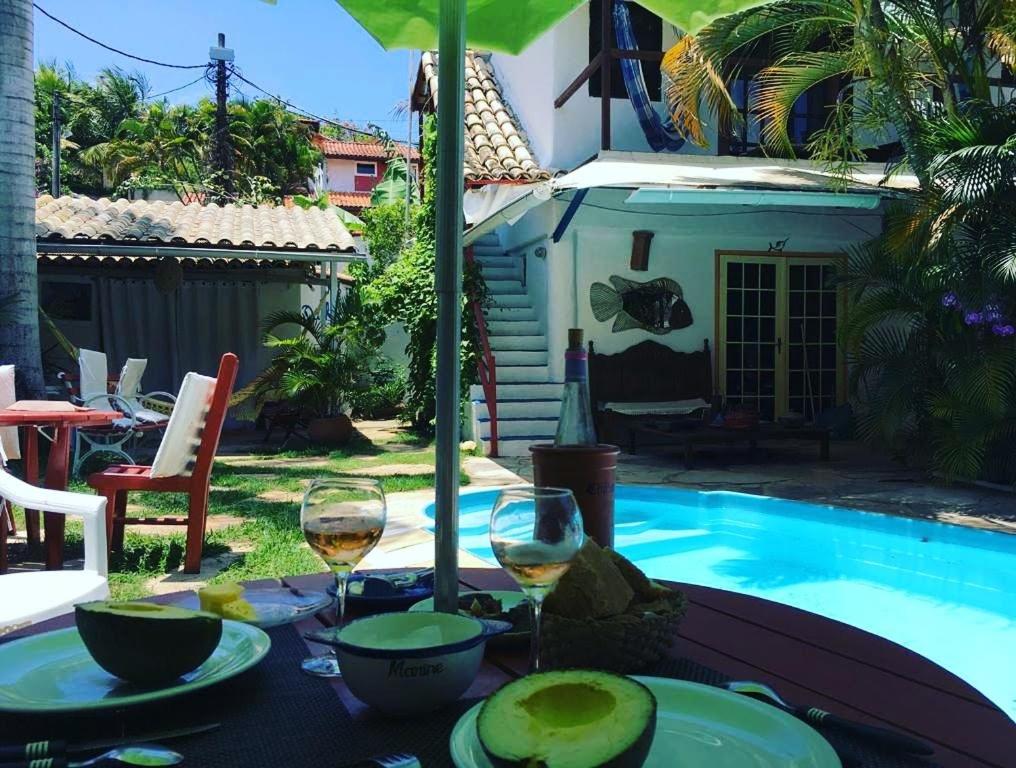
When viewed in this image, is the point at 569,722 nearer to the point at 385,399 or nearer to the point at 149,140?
the point at 385,399

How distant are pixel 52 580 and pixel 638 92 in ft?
32.6

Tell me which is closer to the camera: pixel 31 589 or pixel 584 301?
pixel 31 589

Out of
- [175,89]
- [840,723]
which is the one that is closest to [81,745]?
[840,723]

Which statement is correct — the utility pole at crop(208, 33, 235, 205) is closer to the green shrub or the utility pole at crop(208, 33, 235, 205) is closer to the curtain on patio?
the curtain on patio

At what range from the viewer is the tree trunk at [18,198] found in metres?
7.41

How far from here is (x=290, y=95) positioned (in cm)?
2823

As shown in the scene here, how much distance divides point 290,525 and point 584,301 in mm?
6047

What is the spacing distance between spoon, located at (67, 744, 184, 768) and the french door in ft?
36.0

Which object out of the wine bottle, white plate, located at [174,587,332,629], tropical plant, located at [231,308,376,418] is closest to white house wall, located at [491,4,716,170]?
tropical plant, located at [231,308,376,418]

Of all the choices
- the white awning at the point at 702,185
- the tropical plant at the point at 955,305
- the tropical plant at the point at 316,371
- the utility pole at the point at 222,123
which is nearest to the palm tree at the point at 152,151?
the utility pole at the point at 222,123

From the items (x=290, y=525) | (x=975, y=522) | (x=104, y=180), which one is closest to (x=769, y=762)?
(x=290, y=525)

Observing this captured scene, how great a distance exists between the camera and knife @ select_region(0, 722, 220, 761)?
2.86 feet

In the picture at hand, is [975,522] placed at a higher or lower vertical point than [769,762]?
lower

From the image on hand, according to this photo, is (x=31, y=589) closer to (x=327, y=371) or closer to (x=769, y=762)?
(x=769, y=762)
